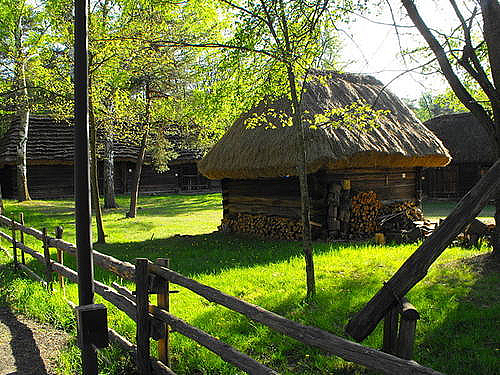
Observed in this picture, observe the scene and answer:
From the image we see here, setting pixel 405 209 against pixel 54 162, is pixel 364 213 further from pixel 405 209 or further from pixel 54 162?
pixel 54 162

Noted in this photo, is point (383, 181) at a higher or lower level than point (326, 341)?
higher

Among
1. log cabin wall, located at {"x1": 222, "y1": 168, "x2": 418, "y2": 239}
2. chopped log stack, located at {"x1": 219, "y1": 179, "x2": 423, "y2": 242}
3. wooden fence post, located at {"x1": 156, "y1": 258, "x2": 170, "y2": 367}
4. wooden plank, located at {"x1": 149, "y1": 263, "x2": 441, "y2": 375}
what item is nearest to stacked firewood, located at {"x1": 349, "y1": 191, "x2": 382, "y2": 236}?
chopped log stack, located at {"x1": 219, "y1": 179, "x2": 423, "y2": 242}

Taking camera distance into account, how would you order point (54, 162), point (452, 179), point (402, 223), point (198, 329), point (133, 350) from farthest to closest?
1. point (54, 162)
2. point (452, 179)
3. point (402, 223)
4. point (133, 350)
5. point (198, 329)

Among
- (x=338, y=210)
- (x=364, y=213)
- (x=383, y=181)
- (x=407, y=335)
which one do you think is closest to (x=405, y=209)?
(x=383, y=181)

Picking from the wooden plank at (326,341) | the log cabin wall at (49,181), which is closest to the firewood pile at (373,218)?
the wooden plank at (326,341)

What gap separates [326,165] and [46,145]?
70.9 ft

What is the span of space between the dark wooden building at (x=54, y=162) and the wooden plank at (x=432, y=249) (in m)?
24.5

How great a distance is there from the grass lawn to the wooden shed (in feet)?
4.15

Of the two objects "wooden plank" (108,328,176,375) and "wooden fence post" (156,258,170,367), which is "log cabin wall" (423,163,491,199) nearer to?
"wooden plank" (108,328,176,375)

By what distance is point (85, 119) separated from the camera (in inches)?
138

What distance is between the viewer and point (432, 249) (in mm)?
3914

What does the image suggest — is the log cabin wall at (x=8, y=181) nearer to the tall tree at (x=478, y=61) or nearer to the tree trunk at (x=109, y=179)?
the tree trunk at (x=109, y=179)

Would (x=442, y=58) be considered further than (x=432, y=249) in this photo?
Yes

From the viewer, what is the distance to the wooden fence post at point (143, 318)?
4023 mm
